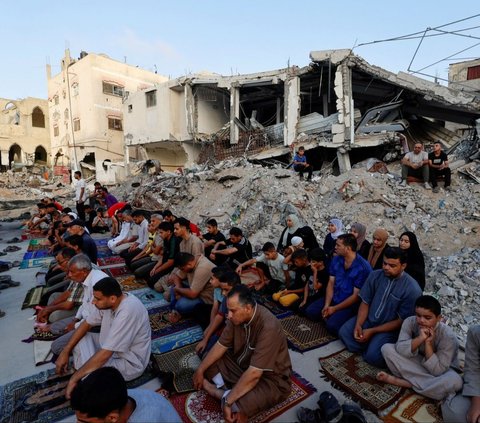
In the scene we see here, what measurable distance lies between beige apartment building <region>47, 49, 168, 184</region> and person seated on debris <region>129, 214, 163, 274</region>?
19.2 metres

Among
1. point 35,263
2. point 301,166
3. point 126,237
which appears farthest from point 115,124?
point 35,263

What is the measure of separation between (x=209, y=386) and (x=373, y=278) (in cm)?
195

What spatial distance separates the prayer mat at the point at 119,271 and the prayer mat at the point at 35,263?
1471 mm

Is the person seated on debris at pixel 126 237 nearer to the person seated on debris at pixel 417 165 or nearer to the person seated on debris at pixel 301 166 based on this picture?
the person seated on debris at pixel 301 166

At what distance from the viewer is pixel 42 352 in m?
3.35

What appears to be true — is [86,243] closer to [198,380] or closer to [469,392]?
[198,380]

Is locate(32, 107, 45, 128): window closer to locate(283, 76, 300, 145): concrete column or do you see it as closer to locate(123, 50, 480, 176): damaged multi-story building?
locate(123, 50, 480, 176): damaged multi-story building

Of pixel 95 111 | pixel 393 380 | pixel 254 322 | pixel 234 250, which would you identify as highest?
pixel 95 111

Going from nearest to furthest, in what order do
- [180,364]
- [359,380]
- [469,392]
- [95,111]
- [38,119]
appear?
1. [469,392]
2. [359,380]
3. [180,364]
4. [95,111]
5. [38,119]

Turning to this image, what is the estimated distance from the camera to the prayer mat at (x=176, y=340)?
11.2 ft

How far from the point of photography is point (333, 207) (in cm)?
888

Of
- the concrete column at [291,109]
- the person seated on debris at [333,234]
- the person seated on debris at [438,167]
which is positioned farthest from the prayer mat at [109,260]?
the concrete column at [291,109]

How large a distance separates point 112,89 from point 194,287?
2690 cm

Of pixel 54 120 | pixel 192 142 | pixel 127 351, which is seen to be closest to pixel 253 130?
pixel 192 142
